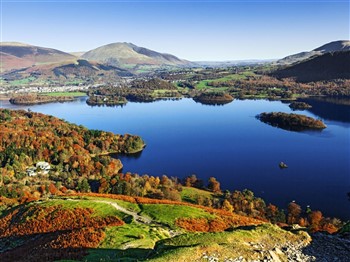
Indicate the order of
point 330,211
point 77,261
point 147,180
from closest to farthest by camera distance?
1. point 77,261
2. point 330,211
3. point 147,180

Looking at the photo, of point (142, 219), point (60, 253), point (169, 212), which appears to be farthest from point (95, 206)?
point (60, 253)

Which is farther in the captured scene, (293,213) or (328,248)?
(293,213)

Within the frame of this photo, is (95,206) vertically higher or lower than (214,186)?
higher

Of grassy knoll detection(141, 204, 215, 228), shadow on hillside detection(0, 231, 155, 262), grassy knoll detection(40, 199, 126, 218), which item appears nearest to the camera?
shadow on hillside detection(0, 231, 155, 262)

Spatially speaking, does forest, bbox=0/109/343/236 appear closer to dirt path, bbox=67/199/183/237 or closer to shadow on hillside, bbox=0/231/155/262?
dirt path, bbox=67/199/183/237

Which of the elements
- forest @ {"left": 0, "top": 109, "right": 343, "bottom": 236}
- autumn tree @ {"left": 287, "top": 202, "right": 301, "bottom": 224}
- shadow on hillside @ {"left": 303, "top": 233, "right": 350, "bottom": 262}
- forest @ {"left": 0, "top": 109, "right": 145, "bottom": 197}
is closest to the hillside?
shadow on hillside @ {"left": 303, "top": 233, "right": 350, "bottom": 262}

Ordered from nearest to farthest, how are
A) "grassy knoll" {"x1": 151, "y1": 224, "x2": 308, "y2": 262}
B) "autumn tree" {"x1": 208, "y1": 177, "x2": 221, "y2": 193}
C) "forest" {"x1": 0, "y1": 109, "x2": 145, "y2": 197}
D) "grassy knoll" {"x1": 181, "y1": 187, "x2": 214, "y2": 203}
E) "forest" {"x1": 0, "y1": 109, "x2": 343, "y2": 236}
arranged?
"grassy knoll" {"x1": 151, "y1": 224, "x2": 308, "y2": 262} → "forest" {"x1": 0, "y1": 109, "x2": 343, "y2": 236} → "grassy knoll" {"x1": 181, "y1": 187, "x2": 214, "y2": 203} → "autumn tree" {"x1": 208, "y1": 177, "x2": 221, "y2": 193} → "forest" {"x1": 0, "y1": 109, "x2": 145, "y2": 197}

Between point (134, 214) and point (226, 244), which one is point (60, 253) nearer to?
point (226, 244)

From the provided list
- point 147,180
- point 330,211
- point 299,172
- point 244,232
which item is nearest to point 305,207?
point 330,211

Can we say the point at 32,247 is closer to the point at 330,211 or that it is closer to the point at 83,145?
the point at 330,211
